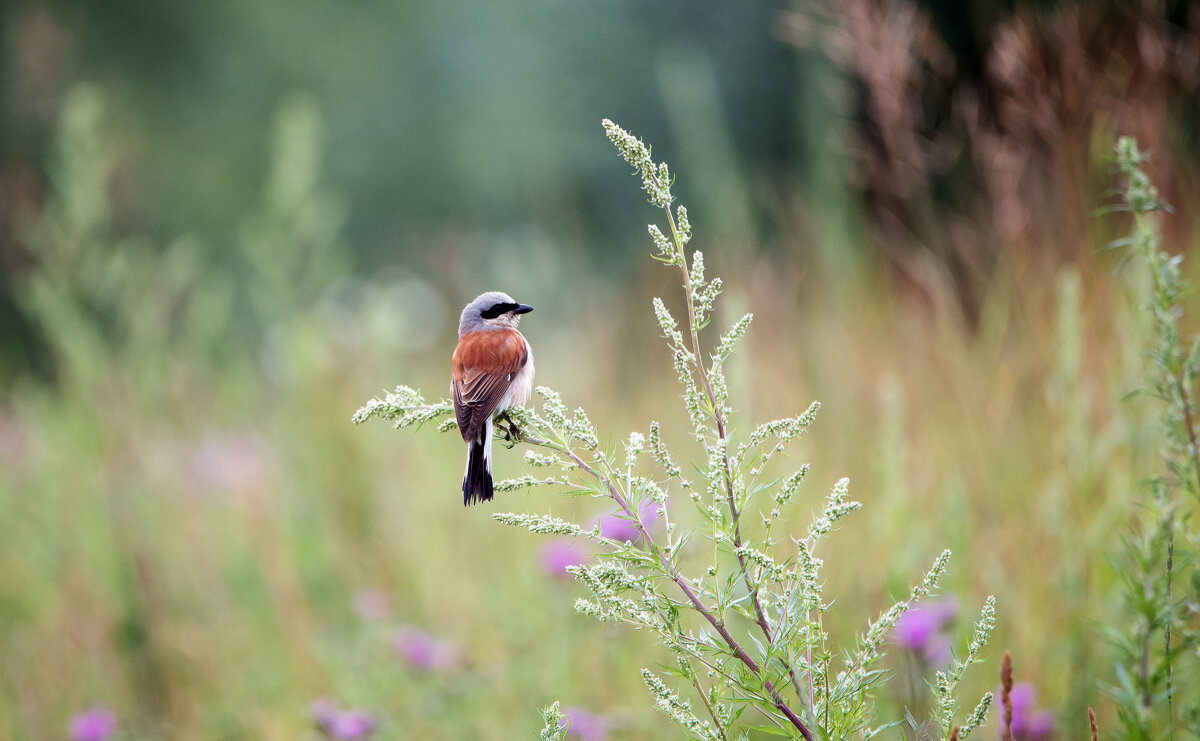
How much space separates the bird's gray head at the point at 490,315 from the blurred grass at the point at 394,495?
18.9 inches

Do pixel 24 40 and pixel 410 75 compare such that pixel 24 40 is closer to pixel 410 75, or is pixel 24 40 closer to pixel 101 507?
pixel 101 507

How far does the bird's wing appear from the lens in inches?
61.3

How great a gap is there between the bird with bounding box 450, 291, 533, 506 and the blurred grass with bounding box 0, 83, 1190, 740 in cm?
50

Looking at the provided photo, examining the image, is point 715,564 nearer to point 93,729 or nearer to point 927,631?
point 927,631

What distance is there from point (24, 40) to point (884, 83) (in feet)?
12.3

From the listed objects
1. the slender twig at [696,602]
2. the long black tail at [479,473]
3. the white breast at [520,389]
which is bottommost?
the slender twig at [696,602]

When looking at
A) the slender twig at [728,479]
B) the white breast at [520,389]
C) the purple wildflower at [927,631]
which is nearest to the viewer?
the slender twig at [728,479]

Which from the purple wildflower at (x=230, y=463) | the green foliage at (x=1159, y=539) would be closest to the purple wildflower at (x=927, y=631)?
the green foliage at (x=1159, y=539)

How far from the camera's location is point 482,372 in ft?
5.55

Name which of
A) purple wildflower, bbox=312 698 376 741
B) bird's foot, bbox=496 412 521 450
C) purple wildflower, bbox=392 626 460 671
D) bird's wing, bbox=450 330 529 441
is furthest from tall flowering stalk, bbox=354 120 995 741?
purple wildflower, bbox=392 626 460 671

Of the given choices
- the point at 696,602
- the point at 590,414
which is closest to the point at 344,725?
the point at 696,602

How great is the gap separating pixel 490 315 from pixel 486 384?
49cm

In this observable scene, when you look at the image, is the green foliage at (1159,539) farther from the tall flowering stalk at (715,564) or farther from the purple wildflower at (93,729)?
the purple wildflower at (93,729)

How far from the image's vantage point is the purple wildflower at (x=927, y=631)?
6.04 feet
